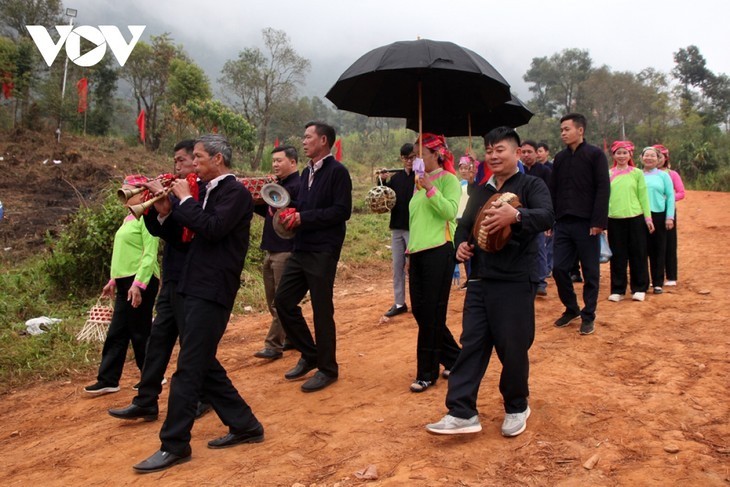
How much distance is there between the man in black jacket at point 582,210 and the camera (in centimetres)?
586

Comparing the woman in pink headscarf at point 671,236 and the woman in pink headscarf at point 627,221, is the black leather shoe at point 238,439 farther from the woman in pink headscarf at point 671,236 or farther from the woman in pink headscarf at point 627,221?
the woman in pink headscarf at point 671,236

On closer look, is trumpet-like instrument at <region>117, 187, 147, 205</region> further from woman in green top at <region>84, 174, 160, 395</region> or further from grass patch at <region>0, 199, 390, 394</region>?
grass patch at <region>0, 199, 390, 394</region>

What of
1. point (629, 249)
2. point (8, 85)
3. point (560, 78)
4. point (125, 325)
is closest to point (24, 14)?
point (8, 85)

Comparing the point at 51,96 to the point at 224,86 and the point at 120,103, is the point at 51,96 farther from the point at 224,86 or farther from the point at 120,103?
the point at 224,86

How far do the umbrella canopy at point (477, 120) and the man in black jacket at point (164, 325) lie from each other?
2073mm

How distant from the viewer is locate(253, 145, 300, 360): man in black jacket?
5660 millimetres

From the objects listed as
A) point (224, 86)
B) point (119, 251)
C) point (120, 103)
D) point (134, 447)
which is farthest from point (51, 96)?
point (134, 447)

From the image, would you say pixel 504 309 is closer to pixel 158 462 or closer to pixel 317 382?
pixel 317 382

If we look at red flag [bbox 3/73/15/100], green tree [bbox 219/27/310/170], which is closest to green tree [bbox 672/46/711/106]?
green tree [bbox 219/27/310/170]

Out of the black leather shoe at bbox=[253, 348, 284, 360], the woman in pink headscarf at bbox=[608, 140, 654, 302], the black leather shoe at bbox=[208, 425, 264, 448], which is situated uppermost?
the woman in pink headscarf at bbox=[608, 140, 654, 302]

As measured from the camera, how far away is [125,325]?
5.00 meters

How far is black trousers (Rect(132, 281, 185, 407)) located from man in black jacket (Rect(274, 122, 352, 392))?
3.16 feet

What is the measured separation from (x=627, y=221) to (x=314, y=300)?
4.35m

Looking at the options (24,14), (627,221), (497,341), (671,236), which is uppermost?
(24,14)
